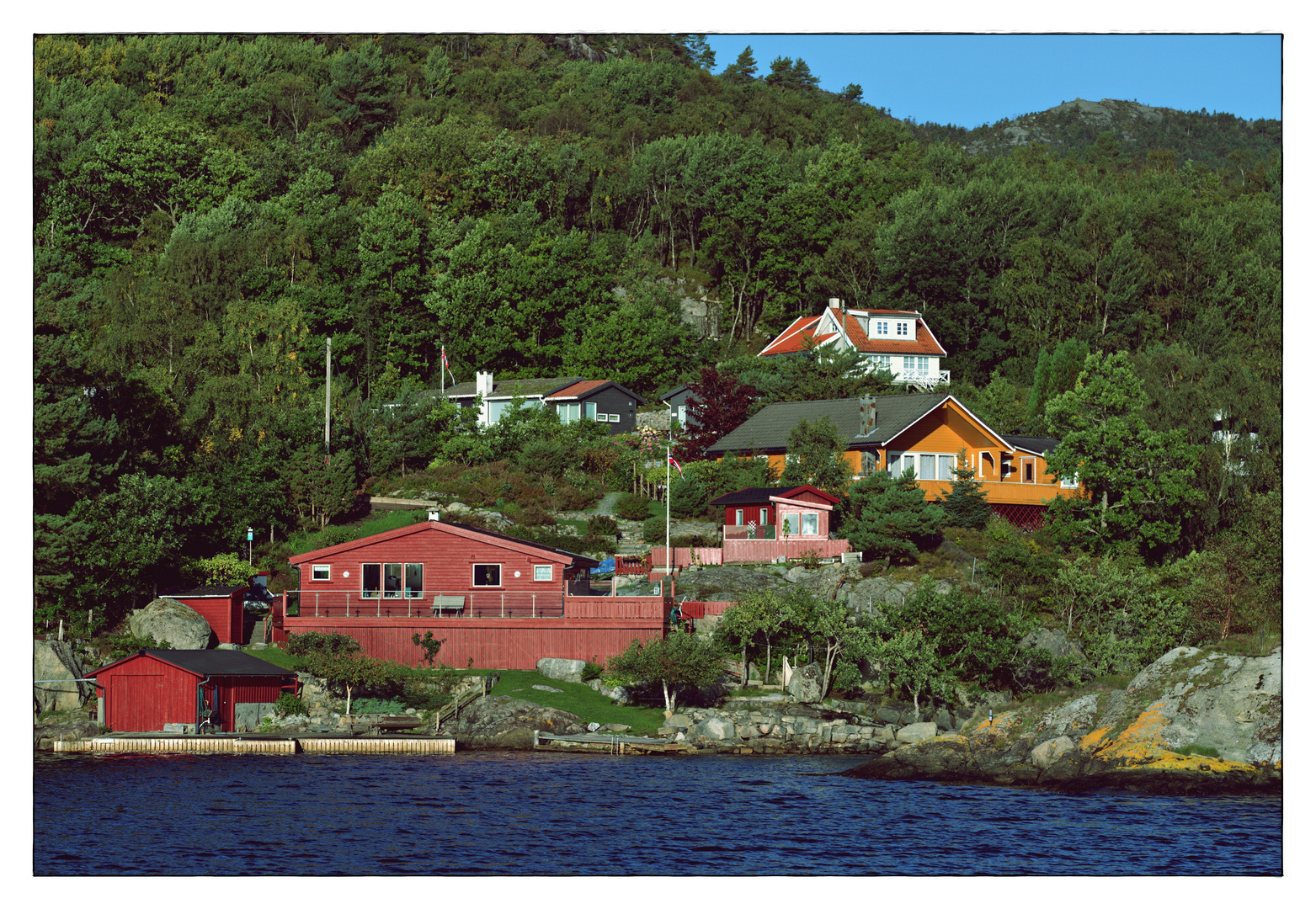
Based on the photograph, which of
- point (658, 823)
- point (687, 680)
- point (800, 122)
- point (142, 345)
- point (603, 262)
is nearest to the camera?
point (658, 823)

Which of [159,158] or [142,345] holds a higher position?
[159,158]

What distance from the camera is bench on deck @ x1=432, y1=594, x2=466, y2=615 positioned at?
148 feet

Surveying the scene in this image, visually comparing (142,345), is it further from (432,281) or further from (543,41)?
(543,41)

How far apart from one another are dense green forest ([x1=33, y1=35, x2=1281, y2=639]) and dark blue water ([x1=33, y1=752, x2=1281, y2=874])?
1670 cm

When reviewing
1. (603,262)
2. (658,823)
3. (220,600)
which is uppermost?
(603,262)

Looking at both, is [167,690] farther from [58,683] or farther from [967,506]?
[967,506]

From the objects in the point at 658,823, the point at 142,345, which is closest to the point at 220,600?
the point at 658,823

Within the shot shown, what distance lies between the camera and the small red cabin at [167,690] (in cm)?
3850

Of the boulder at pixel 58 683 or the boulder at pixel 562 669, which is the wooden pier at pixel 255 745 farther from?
the boulder at pixel 562 669

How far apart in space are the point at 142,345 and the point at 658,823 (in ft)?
173

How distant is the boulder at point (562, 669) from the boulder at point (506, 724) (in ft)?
9.25

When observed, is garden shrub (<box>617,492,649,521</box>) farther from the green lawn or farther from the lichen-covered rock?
the lichen-covered rock

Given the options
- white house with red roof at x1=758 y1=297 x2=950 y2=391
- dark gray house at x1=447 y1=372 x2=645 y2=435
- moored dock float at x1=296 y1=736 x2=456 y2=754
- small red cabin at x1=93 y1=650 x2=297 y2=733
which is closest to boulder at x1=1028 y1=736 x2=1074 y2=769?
moored dock float at x1=296 y1=736 x2=456 y2=754

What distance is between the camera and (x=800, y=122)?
119188 mm
